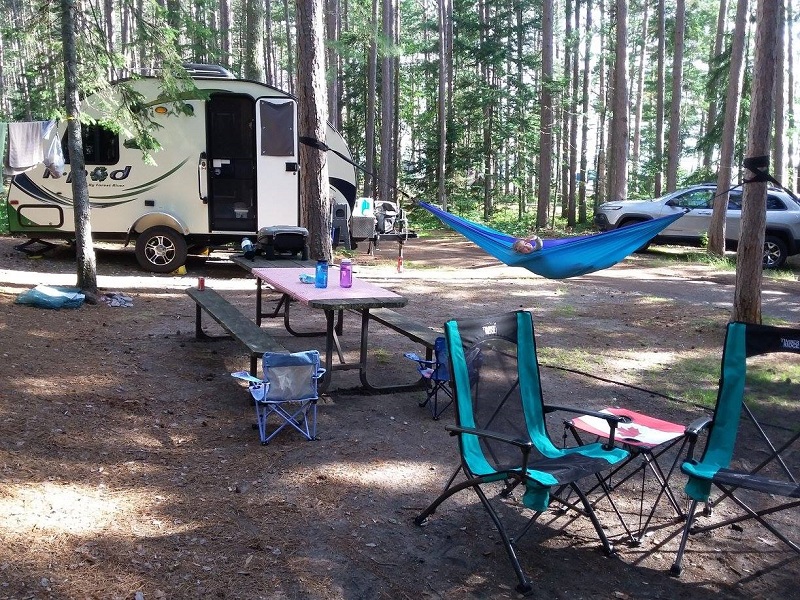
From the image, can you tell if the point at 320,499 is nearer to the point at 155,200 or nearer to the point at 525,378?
the point at 525,378

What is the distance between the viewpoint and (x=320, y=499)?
3.79m

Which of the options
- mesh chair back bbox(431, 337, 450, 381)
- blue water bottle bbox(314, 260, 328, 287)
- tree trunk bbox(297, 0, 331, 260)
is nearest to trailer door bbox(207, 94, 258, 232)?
tree trunk bbox(297, 0, 331, 260)

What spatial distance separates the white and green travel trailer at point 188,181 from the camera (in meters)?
10.6

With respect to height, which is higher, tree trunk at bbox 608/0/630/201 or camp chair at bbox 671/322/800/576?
tree trunk at bbox 608/0/630/201

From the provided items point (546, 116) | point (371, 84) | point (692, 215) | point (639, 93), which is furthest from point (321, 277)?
point (639, 93)

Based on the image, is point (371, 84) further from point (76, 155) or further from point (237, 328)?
point (237, 328)

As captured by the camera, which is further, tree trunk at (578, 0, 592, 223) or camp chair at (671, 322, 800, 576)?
tree trunk at (578, 0, 592, 223)

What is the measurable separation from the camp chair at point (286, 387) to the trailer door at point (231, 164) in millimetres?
6702

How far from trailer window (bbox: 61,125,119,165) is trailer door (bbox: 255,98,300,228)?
204 cm

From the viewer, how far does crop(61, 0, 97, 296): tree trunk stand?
314 inches

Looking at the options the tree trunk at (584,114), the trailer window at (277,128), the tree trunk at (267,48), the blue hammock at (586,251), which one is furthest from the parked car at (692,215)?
the tree trunk at (267,48)

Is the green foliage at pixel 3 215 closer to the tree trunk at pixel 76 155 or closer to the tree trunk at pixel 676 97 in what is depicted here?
the tree trunk at pixel 76 155

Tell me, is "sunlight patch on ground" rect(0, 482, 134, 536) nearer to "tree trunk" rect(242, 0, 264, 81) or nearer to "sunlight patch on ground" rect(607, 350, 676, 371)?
"sunlight patch on ground" rect(607, 350, 676, 371)

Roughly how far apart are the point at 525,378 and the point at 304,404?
1.48 meters
